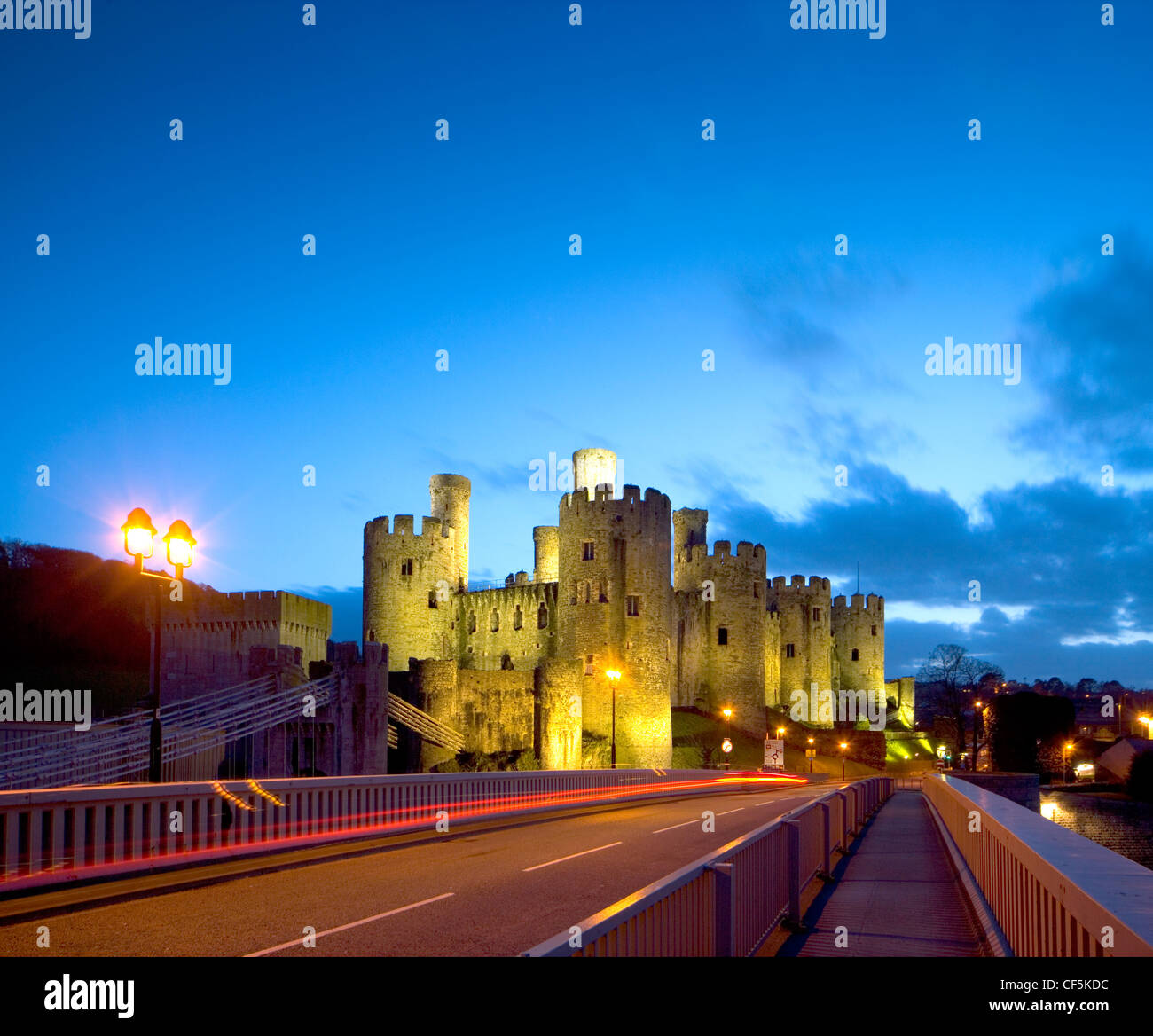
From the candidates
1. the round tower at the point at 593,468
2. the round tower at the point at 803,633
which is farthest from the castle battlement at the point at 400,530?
the round tower at the point at 803,633

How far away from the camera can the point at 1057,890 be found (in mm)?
5238

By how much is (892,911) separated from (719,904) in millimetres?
5144

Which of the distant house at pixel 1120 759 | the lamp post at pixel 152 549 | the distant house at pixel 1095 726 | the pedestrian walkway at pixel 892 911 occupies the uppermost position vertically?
the lamp post at pixel 152 549

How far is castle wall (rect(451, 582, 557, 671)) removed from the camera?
207ft

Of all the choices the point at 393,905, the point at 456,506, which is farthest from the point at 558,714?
the point at 393,905

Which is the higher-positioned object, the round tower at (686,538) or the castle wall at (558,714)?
the round tower at (686,538)

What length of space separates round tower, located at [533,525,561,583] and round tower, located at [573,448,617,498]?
12.7 ft

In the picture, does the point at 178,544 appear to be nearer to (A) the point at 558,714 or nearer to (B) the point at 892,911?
(B) the point at 892,911

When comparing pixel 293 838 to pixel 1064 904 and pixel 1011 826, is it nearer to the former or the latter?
pixel 1011 826

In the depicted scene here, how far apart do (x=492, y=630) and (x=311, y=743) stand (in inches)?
1262

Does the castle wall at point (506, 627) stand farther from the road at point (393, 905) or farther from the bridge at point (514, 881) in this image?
the road at point (393, 905)

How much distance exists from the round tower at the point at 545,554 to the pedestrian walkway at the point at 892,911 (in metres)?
54.9

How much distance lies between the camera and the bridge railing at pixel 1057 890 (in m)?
A: 4.11
